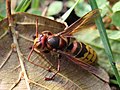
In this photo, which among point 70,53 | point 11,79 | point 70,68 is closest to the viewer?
point 11,79

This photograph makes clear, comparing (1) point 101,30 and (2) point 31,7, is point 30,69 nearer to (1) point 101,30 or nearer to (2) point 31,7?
(1) point 101,30

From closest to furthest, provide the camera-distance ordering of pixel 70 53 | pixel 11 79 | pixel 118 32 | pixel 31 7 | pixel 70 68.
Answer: pixel 11 79 < pixel 70 68 < pixel 70 53 < pixel 118 32 < pixel 31 7

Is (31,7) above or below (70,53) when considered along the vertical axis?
above

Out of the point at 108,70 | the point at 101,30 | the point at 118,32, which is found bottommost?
the point at 108,70

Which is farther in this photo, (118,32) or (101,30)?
(118,32)

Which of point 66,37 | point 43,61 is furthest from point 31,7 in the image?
point 43,61

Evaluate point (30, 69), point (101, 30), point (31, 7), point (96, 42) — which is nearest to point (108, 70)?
point (96, 42)
